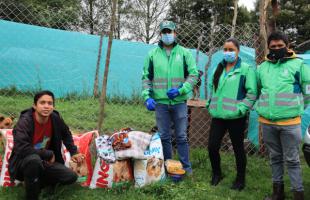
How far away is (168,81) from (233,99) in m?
0.73

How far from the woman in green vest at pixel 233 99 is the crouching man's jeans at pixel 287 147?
0.31 meters

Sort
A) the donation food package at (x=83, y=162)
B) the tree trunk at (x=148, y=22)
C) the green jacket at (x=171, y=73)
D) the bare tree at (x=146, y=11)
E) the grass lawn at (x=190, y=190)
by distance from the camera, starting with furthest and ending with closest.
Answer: the bare tree at (x=146, y=11), the tree trunk at (x=148, y=22), the green jacket at (x=171, y=73), the donation food package at (x=83, y=162), the grass lawn at (x=190, y=190)

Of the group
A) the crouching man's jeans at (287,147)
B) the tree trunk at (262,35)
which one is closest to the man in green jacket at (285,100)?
the crouching man's jeans at (287,147)

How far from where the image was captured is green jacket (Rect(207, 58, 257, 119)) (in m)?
3.81

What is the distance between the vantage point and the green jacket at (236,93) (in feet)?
12.5

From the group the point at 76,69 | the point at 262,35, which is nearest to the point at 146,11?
the point at 76,69

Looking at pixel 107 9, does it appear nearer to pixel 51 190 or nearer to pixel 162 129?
pixel 162 129

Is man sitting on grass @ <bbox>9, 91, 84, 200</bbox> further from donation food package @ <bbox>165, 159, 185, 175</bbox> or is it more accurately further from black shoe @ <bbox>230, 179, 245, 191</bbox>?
black shoe @ <bbox>230, 179, 245, 191</bbox>

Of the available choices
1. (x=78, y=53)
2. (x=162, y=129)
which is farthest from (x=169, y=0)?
(x=162, y=129)

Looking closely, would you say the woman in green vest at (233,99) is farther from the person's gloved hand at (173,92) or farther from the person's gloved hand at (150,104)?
the person's gloved hand at (150,104)

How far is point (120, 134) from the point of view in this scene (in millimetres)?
3918

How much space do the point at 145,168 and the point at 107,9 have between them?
2.62 meters

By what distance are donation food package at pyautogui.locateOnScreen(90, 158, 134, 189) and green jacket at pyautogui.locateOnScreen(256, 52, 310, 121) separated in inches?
59.6

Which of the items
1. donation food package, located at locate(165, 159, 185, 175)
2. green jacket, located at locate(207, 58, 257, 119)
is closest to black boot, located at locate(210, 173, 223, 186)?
donation food package, located at locate(165, 159, 185, 175)
